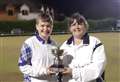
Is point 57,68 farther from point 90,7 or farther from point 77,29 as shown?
point 90,7

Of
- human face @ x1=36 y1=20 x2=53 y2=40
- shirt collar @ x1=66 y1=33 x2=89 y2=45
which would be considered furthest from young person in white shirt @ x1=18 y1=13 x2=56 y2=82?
shirt collar @ x1=66 y1=33 x2=89 y2=45

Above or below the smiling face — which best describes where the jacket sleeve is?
below

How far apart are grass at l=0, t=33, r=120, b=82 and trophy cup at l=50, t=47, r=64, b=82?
0.08m

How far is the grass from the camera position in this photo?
2.12 metres

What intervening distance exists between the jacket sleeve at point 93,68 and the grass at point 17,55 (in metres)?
0.06

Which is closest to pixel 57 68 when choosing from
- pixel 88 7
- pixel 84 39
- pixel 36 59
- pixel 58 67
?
pixel 58 67

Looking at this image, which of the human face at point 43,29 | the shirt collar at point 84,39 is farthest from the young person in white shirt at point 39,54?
the shirt collar at point 84,39

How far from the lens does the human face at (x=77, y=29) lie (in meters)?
2.10

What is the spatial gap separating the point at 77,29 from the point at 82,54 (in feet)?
0.57

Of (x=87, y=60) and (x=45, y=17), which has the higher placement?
(x=45, y=17)

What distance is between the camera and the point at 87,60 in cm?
208

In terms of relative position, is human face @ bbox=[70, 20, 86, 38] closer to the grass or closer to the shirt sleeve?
the grass

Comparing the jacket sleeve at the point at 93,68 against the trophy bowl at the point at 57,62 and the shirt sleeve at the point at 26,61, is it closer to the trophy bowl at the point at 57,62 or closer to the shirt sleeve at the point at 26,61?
the trophy bowl at the point at 57,62

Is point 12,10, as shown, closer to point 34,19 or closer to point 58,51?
point 34,19
